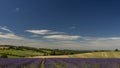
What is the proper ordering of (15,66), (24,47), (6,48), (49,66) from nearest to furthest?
(15,66), (49,66), (6,48), (24,47)

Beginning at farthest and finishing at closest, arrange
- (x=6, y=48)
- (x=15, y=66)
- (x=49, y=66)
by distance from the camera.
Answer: (x=6, y=48) → (x=49, y=66) → (x=15, y=66)

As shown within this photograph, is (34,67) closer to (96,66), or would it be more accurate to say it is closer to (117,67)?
(96,66)

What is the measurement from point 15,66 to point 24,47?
248 feet

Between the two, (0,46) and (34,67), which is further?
(0,46)

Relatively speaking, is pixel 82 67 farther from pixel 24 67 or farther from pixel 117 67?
pixel 24 67

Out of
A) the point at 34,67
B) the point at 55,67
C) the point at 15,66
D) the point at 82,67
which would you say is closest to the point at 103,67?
the point at 82,67

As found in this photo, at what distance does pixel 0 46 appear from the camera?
77.5 m

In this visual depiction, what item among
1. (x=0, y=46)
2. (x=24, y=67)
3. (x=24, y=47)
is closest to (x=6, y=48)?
(x=0, y=46)

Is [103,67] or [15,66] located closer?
[15,66]

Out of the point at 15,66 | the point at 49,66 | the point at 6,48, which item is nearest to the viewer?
the point at 15,66

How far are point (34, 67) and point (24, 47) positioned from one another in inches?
2971

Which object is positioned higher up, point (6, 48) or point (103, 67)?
point (6, 48)

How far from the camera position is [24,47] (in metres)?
82.5

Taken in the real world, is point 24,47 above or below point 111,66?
above
